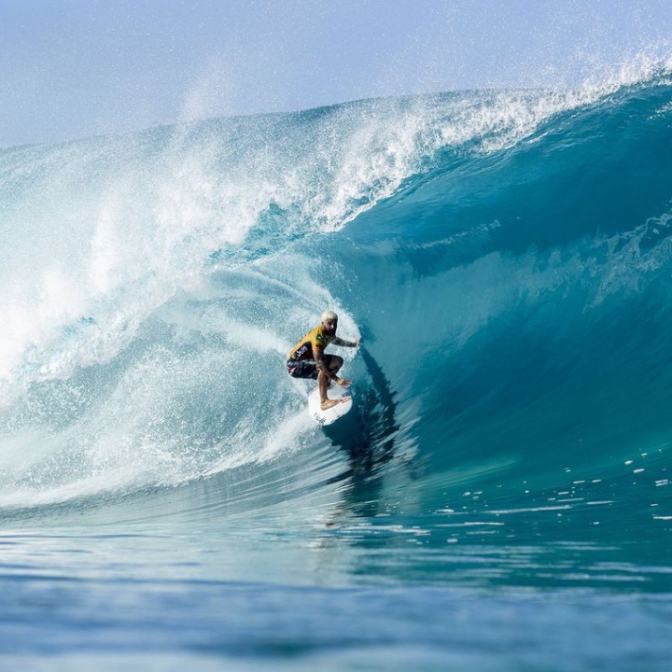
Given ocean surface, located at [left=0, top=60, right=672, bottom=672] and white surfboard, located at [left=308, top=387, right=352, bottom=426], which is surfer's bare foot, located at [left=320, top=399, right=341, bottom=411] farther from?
ocean surface, located at [left=0, top=60, right=672, bottom=672]

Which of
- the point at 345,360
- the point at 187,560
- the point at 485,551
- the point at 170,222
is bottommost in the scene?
the point at 485,551

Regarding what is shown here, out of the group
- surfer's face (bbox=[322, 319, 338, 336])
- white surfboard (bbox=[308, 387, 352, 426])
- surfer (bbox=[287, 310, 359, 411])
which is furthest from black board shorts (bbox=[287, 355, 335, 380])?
surfer's face (bbox=[322, 319, 338, 336])

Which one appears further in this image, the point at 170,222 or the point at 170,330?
the point at 170,222

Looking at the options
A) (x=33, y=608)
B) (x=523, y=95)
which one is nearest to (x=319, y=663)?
(x=33, y=608)

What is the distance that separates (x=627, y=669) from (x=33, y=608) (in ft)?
5.27

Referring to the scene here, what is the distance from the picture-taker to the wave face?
22.6ft

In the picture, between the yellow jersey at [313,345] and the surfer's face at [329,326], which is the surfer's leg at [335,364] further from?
the surfer's face at [329,326]

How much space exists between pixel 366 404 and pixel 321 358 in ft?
4.40

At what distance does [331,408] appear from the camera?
299 inches

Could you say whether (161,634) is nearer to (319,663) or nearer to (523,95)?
(319,663)

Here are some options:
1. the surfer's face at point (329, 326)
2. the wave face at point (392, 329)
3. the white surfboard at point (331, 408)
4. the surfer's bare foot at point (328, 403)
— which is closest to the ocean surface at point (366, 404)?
the wave face at point (392, 329)

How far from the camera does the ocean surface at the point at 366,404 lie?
2271 millimetres

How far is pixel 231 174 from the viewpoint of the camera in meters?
13.1

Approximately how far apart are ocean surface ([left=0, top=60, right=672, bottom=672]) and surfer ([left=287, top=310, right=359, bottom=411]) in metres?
0.65
